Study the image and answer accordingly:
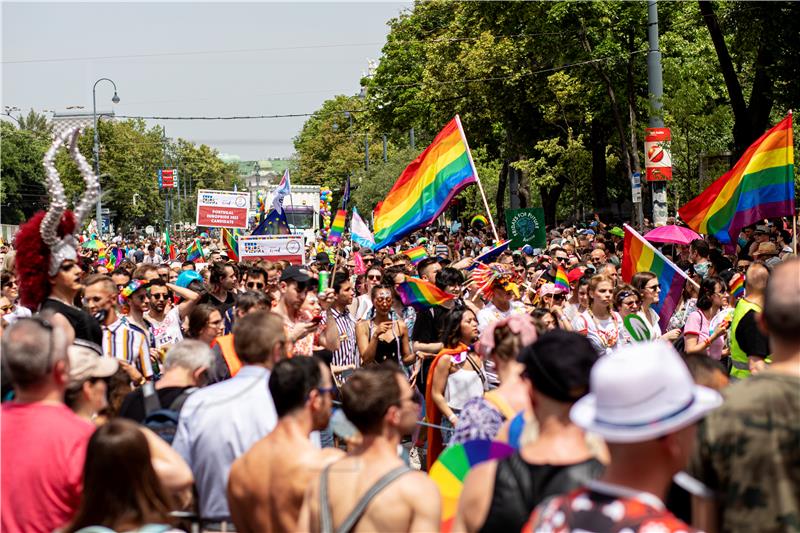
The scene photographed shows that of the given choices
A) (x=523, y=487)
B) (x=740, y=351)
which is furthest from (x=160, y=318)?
(x=523, y=487)

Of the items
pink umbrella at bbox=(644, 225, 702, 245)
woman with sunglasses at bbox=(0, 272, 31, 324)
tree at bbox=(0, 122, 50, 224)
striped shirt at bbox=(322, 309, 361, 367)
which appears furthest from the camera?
tree at bbox=(0, 122, 50, 224)

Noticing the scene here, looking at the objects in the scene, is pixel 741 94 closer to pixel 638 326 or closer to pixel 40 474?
pixel 638 326

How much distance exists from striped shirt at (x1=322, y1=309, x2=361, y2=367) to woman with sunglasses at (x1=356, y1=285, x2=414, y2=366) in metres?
0.14

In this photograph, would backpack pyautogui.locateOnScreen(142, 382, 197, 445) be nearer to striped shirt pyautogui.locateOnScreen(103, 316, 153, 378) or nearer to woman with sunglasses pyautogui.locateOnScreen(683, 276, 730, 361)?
striped shirt pyautogui.locateOnScreen(103, 316, 153, 378)

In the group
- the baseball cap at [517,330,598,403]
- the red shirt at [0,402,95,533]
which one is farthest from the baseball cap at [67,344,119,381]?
the baseball cap at [517,330,598,403]

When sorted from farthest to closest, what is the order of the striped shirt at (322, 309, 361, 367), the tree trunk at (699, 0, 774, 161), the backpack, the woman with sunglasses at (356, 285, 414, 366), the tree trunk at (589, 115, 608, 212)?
the tree trunk at (589, 115, 608, 212) → the tree trunk at (699, 0, 774, 161) → the striped shirt at (322, 309, 361, 367) → the woman with sunglasses at (356, 285, 414, 366) → the backpack

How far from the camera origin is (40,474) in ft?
14.7

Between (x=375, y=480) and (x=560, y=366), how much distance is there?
0.79m

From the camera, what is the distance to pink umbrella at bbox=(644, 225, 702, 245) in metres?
15.7

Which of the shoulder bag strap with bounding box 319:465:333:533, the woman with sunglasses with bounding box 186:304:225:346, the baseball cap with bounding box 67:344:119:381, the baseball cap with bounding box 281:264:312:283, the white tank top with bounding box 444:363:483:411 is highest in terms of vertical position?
the baseball cap with bounding box 281:264:312:283

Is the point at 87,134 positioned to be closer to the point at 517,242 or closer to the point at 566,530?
the point at 517,242

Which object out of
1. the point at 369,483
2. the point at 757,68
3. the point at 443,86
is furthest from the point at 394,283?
the point at 443,86

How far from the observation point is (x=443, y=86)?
39594 mm

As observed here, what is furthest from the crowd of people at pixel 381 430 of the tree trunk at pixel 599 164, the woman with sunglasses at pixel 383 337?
the tree trunk at pixel 599 164
